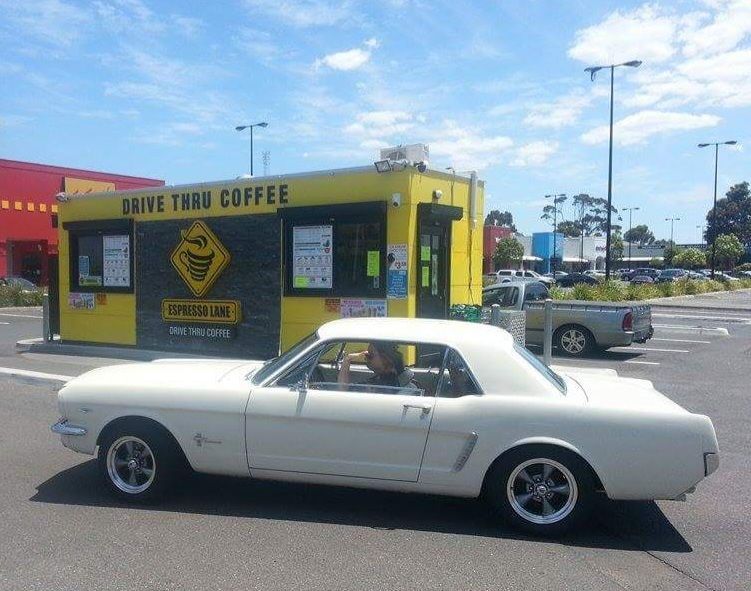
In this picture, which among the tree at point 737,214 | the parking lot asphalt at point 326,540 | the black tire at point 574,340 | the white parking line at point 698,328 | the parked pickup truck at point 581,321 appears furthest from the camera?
the tree at point 737,214

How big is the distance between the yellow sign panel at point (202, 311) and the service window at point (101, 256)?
1038 mm

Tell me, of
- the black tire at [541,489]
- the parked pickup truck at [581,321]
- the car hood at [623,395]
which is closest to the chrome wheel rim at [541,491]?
the black tire at [541,489]

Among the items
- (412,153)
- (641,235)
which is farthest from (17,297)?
(641,235)

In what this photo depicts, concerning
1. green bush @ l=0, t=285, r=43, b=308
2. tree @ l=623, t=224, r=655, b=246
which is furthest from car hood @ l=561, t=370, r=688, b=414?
tree @ l=623, t=224, r=655, b=246

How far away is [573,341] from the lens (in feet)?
44.3

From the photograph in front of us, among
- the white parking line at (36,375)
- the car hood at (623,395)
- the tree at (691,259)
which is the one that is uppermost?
the tree at (691,259)

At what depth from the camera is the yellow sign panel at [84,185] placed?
111 ft

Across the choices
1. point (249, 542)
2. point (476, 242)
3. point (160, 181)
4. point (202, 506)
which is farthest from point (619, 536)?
point (160, 181)

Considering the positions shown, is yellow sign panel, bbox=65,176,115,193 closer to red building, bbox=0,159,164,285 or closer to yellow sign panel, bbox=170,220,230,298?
red building, bbox=0,159,164,285

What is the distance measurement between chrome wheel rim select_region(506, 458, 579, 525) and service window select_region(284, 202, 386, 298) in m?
5.99

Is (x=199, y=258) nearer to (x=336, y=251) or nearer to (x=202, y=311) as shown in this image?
(x=202, y=311)

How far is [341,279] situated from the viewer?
35.3ft

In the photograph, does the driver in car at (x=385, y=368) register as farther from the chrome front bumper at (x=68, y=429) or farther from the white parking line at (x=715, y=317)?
the white parking line at (x=715, y=317)

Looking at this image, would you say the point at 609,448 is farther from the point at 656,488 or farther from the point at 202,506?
the point at 202,506
